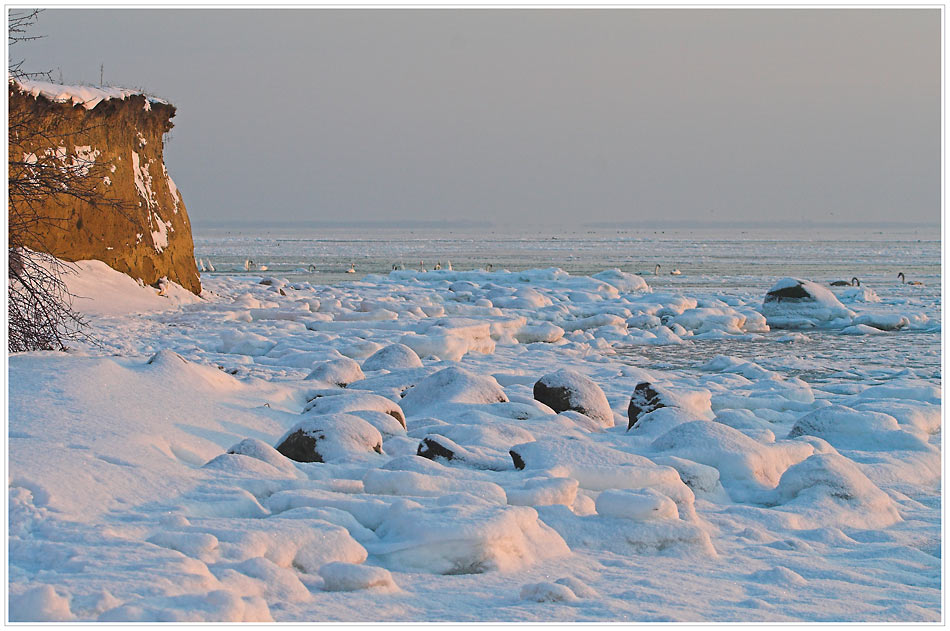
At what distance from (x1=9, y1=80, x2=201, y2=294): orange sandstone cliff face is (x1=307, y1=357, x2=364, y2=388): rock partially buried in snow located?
5.40 m

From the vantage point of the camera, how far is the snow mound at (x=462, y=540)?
13.3ft

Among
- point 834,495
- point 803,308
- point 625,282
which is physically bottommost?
point 834,495

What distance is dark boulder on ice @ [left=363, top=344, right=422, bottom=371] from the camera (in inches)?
396

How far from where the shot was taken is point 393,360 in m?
10.1

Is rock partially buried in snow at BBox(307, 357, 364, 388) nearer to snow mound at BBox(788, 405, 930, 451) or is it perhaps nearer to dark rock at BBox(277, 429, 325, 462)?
dark rock at BBox(277, 429, 325, 462)

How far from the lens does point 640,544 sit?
451 cm

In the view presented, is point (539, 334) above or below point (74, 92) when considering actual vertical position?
below

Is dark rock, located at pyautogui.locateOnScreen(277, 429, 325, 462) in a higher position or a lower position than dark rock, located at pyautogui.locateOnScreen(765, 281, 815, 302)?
lower

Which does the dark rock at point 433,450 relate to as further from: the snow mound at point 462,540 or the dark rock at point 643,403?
the dark rock at point 643,403

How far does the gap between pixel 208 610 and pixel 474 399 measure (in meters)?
4.59

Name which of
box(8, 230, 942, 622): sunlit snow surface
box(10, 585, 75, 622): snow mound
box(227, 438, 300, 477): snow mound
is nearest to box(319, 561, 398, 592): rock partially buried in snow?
box(8, 230, 942, 622): sunlit snow surface

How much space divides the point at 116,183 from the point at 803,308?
11.6m

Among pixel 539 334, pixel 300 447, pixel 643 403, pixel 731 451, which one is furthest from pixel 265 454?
pixel 539 334

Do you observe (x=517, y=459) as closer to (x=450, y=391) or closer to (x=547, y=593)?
(x=547, y=593)
